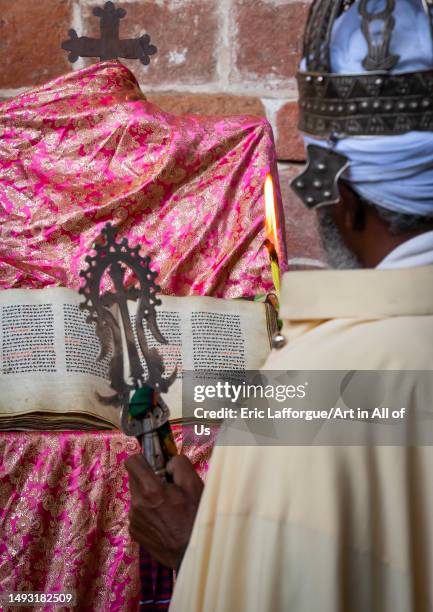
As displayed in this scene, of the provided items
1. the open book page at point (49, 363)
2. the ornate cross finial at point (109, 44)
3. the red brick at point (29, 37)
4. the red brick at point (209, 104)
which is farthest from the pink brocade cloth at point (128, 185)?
the red brick at point (29, 37)

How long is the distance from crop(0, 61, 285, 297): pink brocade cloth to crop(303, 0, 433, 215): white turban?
1.09 metres

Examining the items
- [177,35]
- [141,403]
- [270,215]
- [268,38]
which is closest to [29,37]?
[177,35]

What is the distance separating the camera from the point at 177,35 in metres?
2.50

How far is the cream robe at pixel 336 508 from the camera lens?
2.62 feet

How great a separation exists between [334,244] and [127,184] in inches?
46.2

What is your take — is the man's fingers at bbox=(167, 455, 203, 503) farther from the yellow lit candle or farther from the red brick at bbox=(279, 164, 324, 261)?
the red brick at bbox=(279, 164, 324, 261)

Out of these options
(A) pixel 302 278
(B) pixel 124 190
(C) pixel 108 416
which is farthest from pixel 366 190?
(B) pixel 124 190

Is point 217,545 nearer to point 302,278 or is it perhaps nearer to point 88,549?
point 302,278

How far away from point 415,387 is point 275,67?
1795 millimetres

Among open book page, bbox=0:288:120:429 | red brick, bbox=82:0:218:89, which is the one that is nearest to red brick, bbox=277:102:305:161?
red brick, bbox=82:0:218:89

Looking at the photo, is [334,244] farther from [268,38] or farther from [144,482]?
[268,38]

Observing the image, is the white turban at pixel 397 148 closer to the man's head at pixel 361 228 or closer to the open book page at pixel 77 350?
the man's head at pixel 361 228

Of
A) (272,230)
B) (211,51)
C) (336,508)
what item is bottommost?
(336,508)

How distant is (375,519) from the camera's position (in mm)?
820
